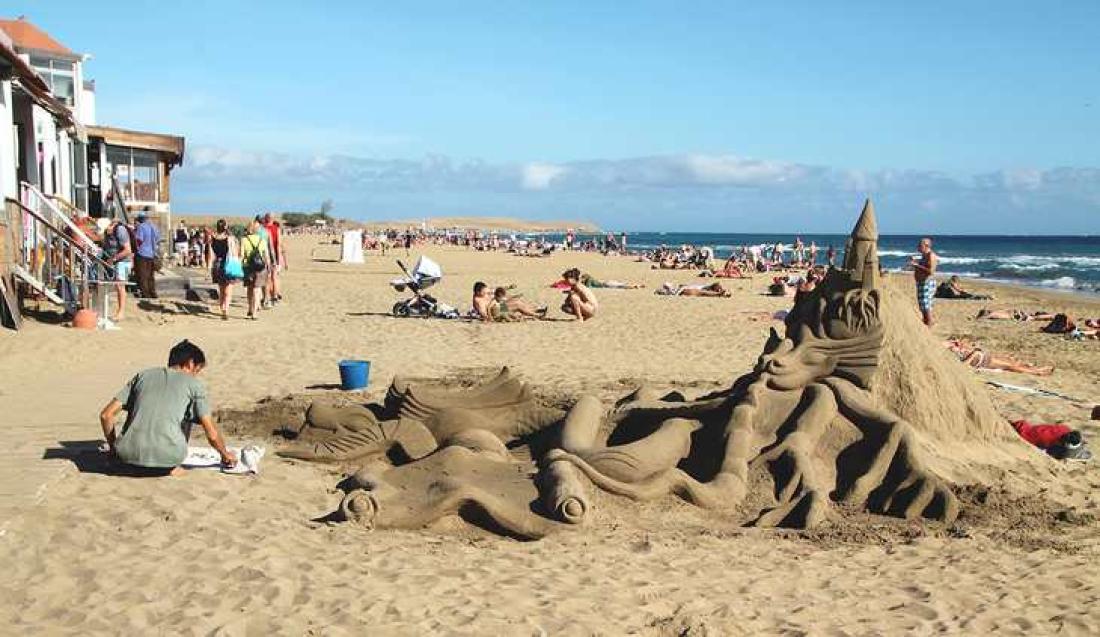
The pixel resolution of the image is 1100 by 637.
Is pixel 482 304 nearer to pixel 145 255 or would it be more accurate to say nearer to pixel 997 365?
pixel 145 255

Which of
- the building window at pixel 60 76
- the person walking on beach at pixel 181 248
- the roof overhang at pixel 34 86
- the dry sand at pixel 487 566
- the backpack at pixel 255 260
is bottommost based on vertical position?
the dry sand at pixel 487 566

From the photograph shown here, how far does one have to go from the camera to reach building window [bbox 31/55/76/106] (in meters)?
27.4

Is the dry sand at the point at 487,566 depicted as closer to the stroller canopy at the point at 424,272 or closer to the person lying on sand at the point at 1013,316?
the stroller canopy at the point at 424,272

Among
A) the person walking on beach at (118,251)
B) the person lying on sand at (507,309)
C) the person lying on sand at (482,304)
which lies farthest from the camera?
the person lying on sand at (507,309)

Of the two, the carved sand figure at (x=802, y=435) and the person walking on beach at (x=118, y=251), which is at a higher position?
the person walking on beach at (x=118, y=251)

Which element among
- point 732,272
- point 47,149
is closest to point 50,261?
point 47,149

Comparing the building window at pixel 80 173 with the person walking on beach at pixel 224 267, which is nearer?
the person walking on beach at pixel 224 267

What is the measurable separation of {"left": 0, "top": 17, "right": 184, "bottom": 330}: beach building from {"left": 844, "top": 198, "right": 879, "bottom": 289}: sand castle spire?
12.0m

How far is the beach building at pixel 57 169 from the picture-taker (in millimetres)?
16078

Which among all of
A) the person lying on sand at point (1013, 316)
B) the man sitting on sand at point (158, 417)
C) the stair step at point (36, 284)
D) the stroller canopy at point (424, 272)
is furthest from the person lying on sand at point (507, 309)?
the man sitting on sand at point (158, 417)

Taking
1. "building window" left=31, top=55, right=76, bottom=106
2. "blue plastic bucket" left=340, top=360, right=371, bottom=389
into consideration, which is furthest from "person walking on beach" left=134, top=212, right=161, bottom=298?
"building window" left=31, top=55, right=76, bottom=106

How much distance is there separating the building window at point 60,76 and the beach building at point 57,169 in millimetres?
25

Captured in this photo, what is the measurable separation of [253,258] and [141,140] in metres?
11.2

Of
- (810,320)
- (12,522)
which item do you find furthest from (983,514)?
(12,522)
